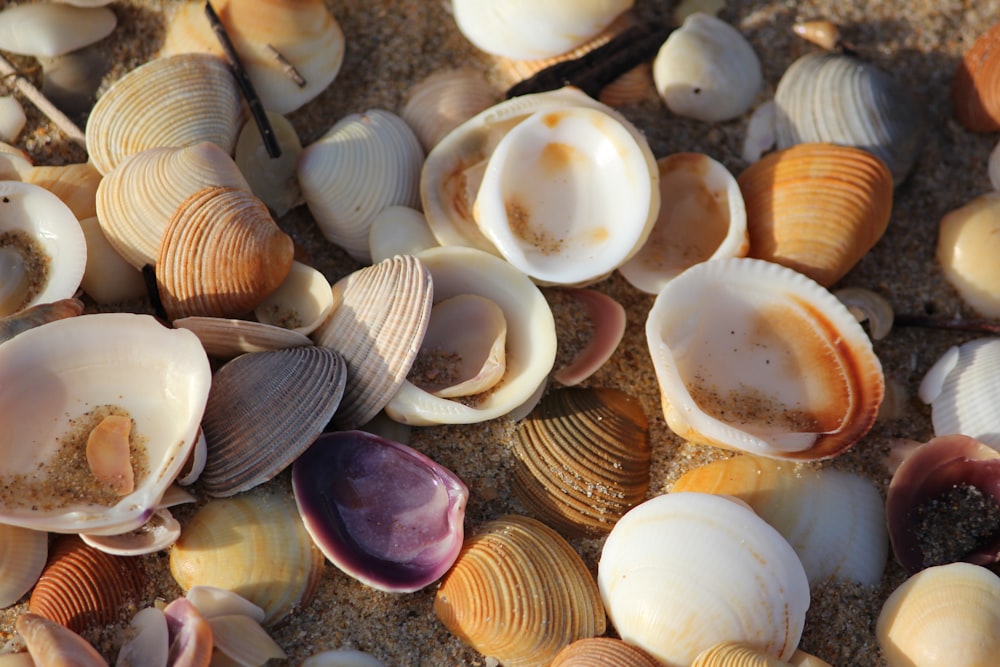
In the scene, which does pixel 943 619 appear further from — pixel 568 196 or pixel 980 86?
pixel 980 86

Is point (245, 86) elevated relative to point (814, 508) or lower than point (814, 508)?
elevated

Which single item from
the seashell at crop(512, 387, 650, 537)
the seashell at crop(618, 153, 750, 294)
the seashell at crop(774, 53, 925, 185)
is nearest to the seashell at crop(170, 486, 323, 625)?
the seashell at crop(512, 387, 650, 537)

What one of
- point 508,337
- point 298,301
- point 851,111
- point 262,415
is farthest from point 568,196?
point 262,415

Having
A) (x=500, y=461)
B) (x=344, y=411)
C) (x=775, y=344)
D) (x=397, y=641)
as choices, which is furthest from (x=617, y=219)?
(x=397, y=641)

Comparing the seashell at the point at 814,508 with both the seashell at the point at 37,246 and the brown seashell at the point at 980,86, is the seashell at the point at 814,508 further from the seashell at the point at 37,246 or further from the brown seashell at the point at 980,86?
the seashell at the point at 37,246

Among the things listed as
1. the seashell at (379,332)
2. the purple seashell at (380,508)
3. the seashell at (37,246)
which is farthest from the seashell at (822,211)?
the seashell at (37,246)

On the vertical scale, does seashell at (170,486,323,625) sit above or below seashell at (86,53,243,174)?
below

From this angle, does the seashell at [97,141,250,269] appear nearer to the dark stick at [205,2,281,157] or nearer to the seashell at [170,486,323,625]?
the dark stick at [205,2,281,157]
